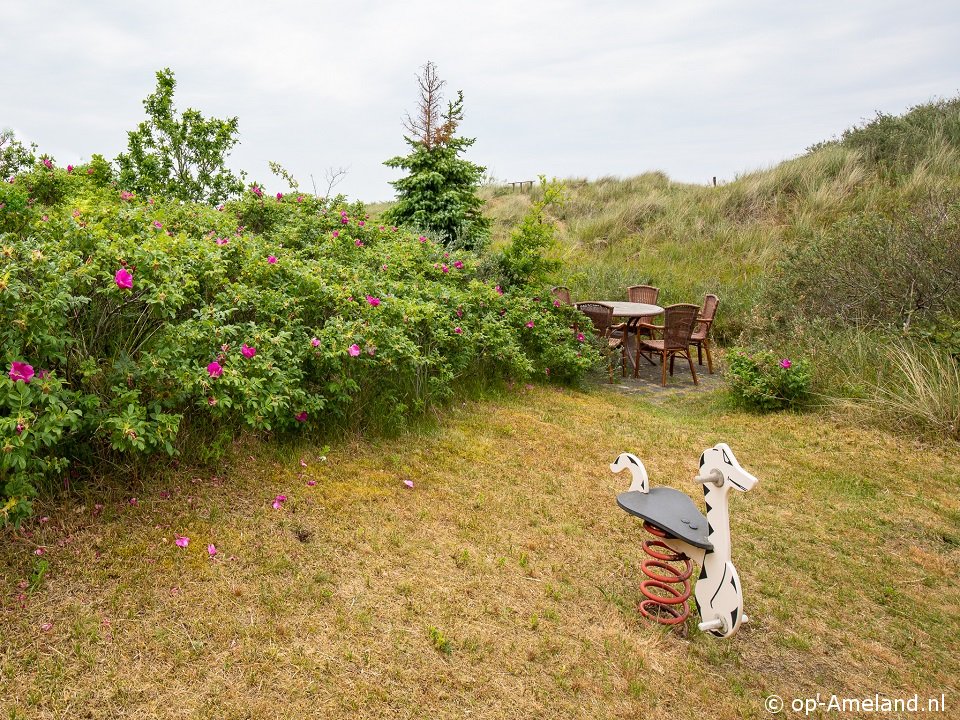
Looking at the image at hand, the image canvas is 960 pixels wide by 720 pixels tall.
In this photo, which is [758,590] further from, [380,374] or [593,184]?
[593,184]

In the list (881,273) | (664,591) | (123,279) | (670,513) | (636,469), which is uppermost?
(123,279)

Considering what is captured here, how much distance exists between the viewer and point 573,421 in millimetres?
5793

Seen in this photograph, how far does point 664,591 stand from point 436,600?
1.11 m

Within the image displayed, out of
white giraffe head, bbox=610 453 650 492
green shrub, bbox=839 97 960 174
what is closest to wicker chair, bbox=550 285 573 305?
white giraffe head, bbox=610 453 650 492

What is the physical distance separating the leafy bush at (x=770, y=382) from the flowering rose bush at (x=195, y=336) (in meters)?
2.29

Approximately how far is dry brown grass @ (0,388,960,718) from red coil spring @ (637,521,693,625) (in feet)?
0.28

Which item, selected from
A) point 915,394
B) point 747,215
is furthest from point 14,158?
point 747,215

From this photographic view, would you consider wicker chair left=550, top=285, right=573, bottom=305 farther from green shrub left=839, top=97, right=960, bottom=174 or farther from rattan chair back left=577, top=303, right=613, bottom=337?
green shrub left=839, top=97, right=960, bottom=174

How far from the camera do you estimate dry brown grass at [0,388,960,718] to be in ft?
7.73

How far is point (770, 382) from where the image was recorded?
21.4 feet

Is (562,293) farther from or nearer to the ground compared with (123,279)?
nearer to the ground

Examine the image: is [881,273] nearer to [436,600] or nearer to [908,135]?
[436,600]

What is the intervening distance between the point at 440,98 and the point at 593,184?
1296 cm

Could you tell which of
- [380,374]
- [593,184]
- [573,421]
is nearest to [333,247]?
[380,374]
